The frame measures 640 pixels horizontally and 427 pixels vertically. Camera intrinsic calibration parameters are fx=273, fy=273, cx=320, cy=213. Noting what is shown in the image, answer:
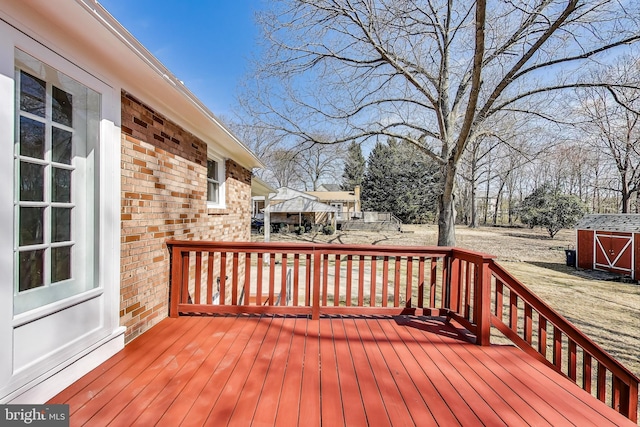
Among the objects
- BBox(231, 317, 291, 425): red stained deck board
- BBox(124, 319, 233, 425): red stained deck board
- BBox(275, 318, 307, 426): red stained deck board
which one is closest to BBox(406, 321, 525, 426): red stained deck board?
BBox(275, 318, 307, 426): red stained deck board

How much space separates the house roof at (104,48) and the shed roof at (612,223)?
→ 13619 mm

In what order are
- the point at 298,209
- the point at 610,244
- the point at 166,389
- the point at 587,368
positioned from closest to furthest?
the point at 166,389
the point at 587,368
the point at 610,244
the point at 298,209

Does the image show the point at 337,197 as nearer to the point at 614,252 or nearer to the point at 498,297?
the point at 614,252

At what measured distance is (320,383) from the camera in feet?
6.63

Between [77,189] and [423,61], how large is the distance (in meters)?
8.45

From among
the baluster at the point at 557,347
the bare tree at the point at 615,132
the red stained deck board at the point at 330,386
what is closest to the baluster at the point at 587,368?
the baluster at the point at 557,347

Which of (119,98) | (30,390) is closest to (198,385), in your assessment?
(30,390)

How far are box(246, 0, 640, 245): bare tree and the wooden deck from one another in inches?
173

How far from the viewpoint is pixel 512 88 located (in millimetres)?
7629

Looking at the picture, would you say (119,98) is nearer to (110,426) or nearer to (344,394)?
(110,426)

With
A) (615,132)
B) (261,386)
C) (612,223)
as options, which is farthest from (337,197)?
(261,386)

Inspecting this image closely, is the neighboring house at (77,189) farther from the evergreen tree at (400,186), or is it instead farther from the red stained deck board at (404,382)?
the evergreen tree at (400,186)

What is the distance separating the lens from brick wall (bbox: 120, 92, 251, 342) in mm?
2498

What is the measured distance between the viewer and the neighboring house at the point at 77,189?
1592mm
